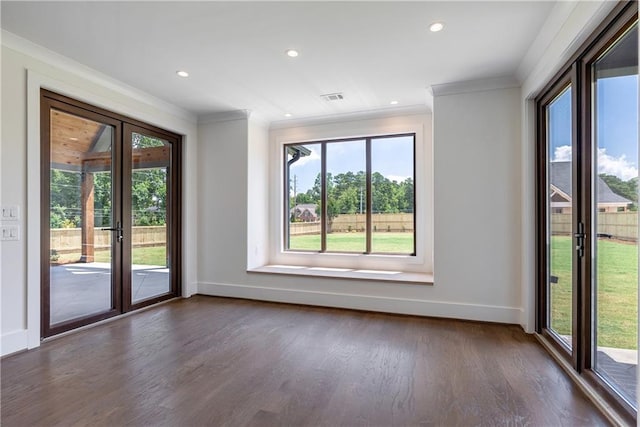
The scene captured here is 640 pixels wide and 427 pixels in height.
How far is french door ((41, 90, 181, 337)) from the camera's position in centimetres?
313

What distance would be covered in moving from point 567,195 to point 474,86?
1.61 m

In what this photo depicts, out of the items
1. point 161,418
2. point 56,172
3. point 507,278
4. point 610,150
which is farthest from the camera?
point 507,278

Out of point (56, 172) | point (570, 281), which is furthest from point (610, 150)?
point (56, 172)

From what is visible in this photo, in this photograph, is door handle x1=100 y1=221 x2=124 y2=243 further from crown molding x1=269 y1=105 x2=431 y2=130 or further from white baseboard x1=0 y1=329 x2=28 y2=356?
crown molding x1=269 y1=105 x2=431 y2=130

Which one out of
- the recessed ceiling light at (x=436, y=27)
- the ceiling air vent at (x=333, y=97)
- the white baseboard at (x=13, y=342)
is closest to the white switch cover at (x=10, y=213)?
the white baseboard at (x=13, y=342)

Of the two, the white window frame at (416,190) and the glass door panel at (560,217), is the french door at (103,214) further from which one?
the glass door panel at (560,217)

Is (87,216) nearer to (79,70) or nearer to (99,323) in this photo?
(99,323)

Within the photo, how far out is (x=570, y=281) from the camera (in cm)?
257

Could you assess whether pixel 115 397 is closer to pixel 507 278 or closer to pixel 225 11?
pixel 225 11

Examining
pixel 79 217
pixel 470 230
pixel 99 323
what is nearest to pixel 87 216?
pixel 79 217

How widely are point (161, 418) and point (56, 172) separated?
2.63 meters

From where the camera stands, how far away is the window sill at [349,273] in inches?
157

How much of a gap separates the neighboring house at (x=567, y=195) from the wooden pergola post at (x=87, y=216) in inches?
178

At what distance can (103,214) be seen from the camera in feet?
12.0
